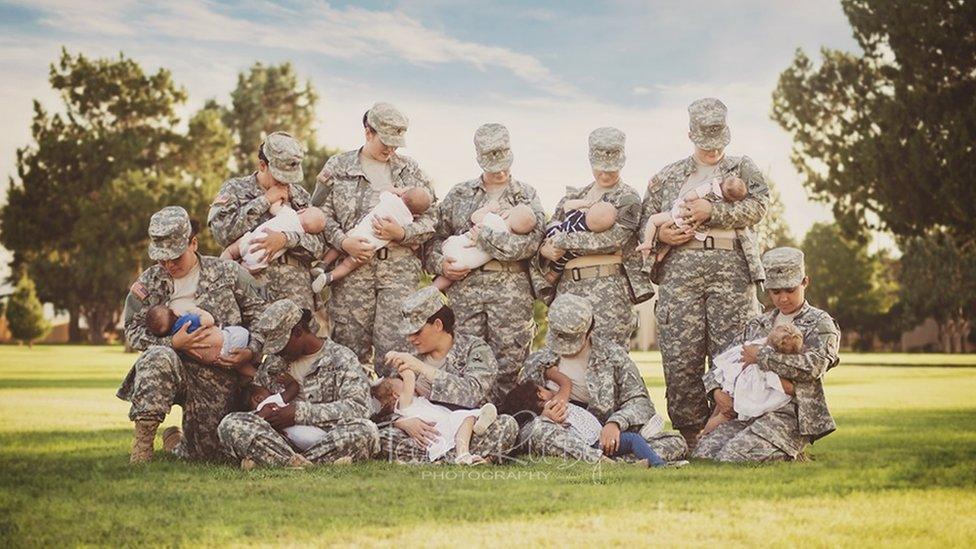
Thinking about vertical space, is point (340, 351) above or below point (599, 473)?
above

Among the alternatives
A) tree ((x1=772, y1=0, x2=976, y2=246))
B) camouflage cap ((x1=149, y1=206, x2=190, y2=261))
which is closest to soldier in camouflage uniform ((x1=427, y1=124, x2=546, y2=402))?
camouflage cap ((x1=149, y1=206, x2=190, y2=261))

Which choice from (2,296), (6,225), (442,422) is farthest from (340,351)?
(2,296)

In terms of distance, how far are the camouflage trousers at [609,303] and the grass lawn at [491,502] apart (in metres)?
1.72

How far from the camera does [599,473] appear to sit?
23.7 ft

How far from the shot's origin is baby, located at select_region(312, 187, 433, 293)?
9312 millimetres

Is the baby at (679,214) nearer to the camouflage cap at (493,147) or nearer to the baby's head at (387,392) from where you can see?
the camouflage cap at (493,147)

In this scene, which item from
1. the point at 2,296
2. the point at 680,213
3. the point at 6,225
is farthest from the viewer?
the point at 2,296

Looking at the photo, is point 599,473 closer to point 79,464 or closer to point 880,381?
point 79,464

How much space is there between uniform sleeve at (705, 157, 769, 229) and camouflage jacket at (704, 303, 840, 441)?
1.05 metres

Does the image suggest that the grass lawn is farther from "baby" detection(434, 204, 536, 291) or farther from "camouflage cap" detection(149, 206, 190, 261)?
"baby" detection(434, 204, 536, 291)

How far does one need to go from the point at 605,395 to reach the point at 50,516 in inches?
170

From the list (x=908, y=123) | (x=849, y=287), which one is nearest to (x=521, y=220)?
(x=908, y=123)

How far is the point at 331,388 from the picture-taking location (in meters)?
7.96

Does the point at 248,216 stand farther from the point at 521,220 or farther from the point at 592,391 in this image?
the point at 592,391
